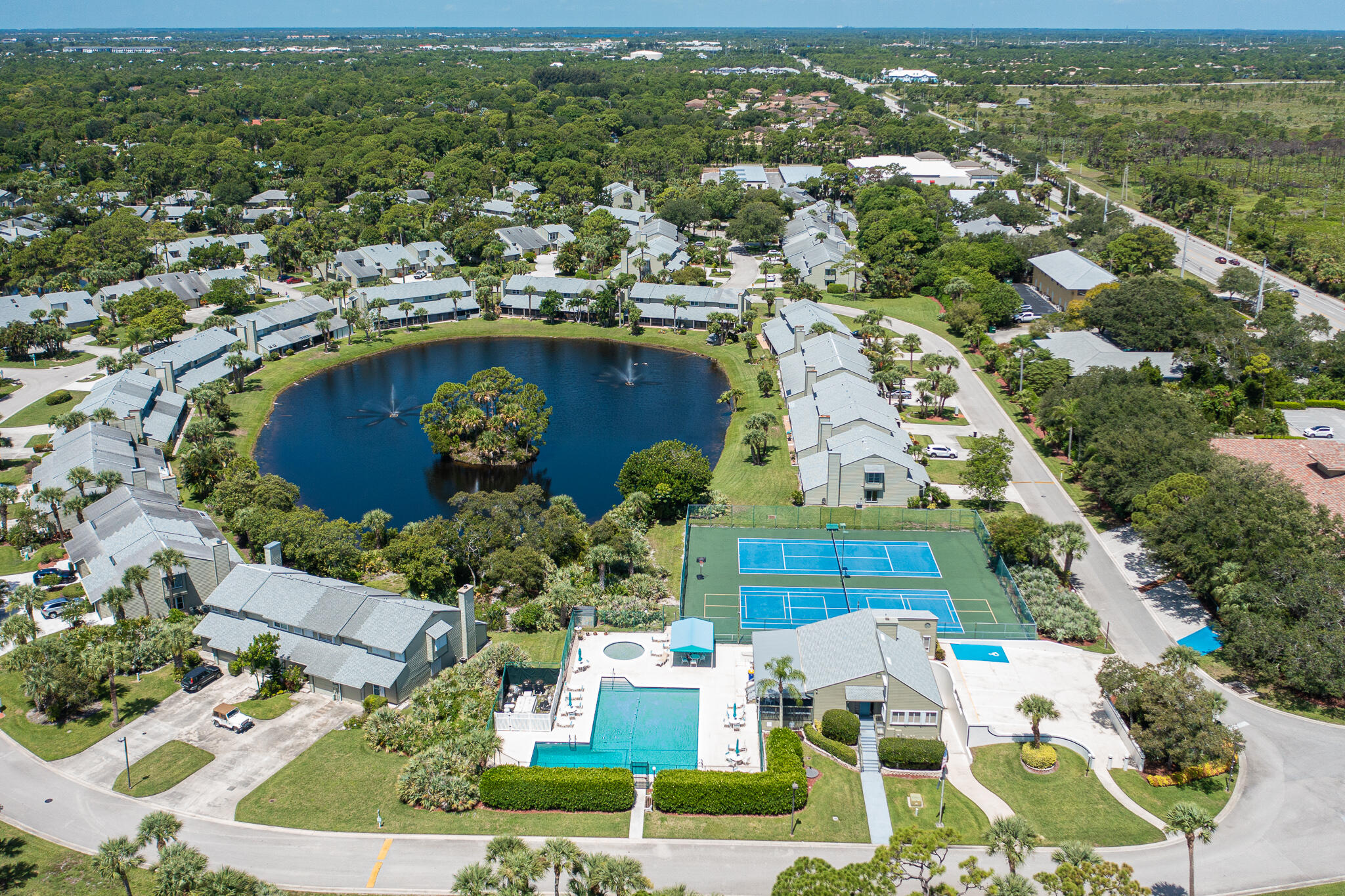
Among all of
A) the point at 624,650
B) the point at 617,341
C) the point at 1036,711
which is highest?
the point at 617,341

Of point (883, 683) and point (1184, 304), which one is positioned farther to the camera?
point (1184, 304)

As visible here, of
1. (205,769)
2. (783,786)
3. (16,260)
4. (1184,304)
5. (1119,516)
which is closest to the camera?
(783,786)

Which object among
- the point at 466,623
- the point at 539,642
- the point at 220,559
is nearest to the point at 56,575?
the point at 220,559

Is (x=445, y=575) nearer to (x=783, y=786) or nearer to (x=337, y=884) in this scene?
(x=337, y=884)

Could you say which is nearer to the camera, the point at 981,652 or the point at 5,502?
the point at 981,652

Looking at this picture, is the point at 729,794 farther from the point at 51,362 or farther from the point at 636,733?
the point at 51,362

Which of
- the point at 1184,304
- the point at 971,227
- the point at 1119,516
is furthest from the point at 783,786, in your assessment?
the point at 971,227
